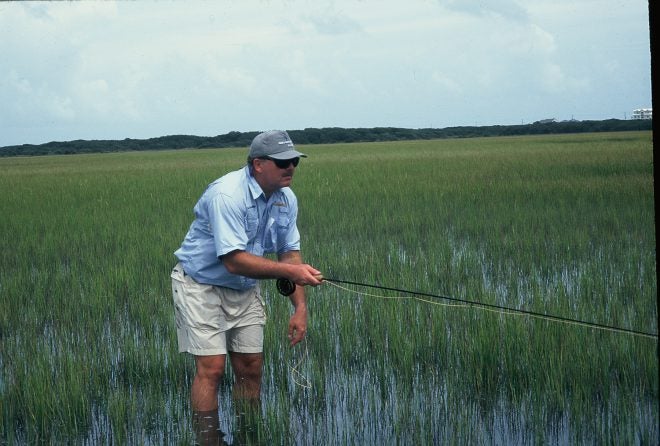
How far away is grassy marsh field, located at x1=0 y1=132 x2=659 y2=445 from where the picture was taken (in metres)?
3.76

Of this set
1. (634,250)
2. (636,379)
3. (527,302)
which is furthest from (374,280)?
(636,379)

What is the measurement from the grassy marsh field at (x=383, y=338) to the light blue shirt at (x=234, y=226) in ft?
2.05

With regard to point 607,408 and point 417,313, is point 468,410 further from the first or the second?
point 417,313

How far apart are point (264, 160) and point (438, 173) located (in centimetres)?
1488

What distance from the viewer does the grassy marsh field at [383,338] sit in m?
3.76

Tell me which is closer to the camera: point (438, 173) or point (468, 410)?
point (468, 410)

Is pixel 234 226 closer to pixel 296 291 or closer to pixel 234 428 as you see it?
pixel 296 291

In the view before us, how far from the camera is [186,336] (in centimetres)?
364

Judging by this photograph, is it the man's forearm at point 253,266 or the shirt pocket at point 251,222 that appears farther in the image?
the shirt pocket at point 251,222

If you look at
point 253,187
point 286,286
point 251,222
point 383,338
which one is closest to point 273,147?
point 253,187

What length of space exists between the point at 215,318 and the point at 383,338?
1611mm

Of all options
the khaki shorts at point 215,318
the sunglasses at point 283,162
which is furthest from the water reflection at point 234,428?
the sunglasses at point 283,162

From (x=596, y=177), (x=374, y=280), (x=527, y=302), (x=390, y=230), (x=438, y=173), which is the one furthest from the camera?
(x=438, y=173)

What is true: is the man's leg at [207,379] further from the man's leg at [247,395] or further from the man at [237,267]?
the man's leg at [247,395]
